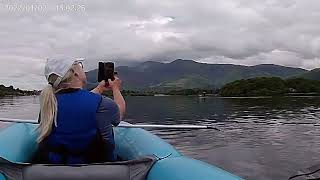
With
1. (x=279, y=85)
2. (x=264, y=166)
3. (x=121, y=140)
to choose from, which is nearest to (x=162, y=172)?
(x=121, y=140)

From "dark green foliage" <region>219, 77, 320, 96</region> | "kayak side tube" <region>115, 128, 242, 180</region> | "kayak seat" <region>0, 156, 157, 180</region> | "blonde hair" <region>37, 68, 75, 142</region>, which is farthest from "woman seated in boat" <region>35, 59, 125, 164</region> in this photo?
"dark green foliage" <region>219, 77, 320, 96</region>

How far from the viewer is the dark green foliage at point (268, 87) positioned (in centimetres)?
9746

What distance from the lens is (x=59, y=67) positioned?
13.5 ft

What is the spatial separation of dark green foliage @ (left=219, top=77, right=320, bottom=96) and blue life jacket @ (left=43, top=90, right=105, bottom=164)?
91.9 meters

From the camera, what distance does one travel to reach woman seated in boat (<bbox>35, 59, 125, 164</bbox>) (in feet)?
12.6

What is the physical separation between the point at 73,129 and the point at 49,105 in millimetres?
309

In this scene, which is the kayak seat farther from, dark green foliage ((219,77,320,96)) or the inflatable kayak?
dark green foliage ((219,77,320,96))

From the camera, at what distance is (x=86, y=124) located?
3.87 meters

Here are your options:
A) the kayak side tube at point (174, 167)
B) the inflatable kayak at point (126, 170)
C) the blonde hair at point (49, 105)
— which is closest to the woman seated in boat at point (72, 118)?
the blonde hair at point (49, 105)

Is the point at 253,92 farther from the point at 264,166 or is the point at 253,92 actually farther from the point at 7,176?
the point at 7,176

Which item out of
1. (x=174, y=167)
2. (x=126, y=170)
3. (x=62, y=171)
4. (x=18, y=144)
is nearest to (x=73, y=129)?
(x=62, y=171)

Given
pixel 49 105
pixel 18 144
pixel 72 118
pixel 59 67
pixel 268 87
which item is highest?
pixel 59 67

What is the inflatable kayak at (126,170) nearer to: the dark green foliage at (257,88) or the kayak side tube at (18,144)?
the kayak side tube at (18,144)

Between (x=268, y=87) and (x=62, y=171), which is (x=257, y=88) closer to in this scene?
(x=268, y=87)
